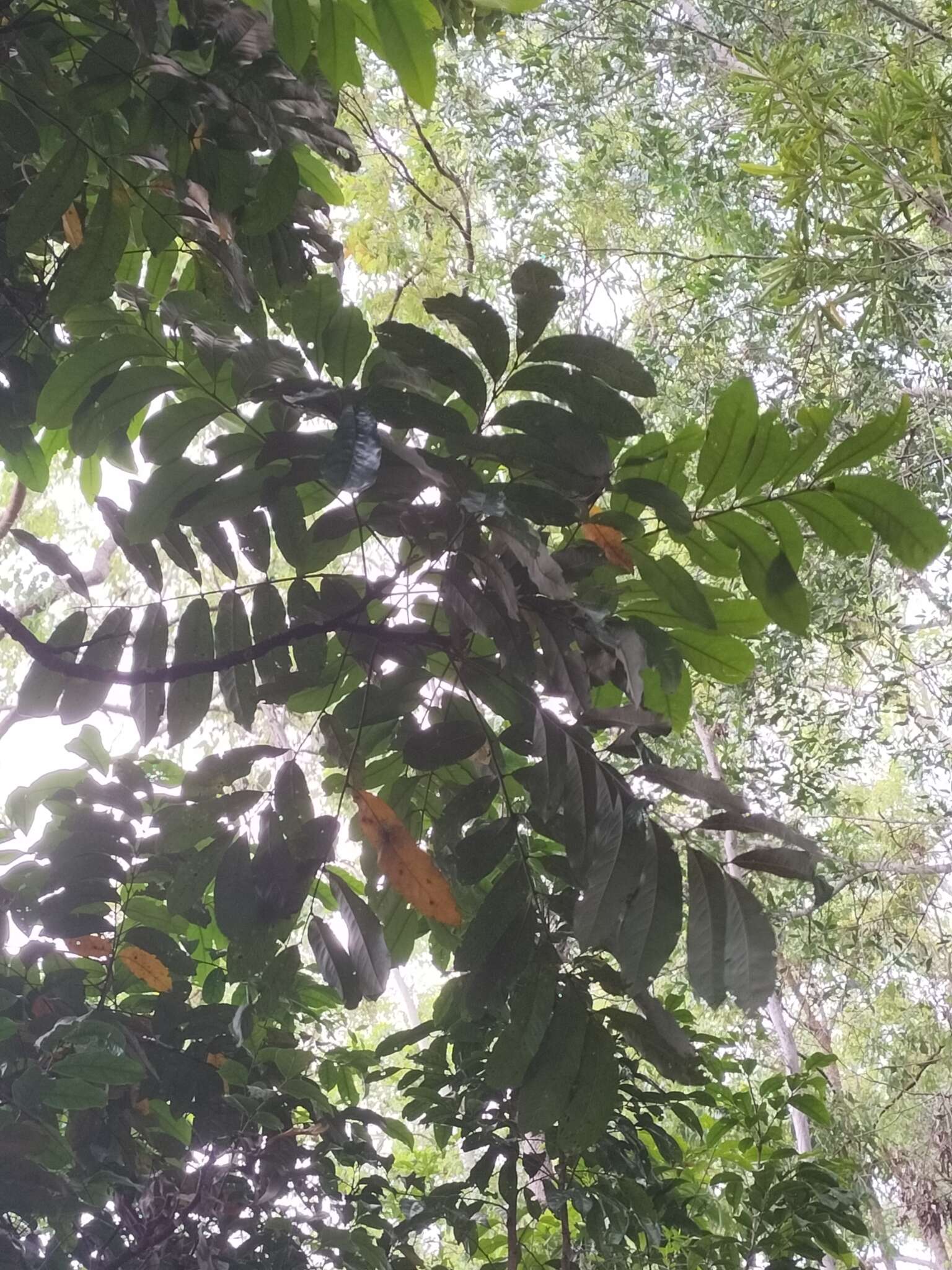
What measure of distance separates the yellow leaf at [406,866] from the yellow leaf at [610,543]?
0.81 ft

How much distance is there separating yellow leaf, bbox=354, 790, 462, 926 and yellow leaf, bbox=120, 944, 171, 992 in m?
0.47

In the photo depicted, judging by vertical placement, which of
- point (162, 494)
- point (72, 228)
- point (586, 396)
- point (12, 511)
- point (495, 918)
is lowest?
point (495, 918)

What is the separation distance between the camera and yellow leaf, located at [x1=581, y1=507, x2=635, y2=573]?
752mm

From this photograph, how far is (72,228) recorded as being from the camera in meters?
0.98

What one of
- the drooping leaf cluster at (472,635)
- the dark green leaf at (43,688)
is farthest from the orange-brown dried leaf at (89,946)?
the dark green leaf at (43,688)

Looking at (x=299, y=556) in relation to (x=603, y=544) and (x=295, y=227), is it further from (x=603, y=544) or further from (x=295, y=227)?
(x=295, y=227)

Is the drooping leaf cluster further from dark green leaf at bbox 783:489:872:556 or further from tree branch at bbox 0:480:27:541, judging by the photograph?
tree branch at bbox 0:480:27:541

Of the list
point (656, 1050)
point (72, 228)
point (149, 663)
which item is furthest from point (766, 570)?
point (72, 228)

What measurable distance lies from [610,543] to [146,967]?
68 cm

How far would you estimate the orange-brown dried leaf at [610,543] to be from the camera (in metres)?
0.75

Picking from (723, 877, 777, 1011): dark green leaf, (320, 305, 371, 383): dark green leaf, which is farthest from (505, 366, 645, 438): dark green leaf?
(723, 877, 777, 1011): dark green leaf

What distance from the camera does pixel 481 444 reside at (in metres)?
0.66

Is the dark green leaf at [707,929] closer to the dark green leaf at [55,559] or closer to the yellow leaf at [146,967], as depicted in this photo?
the dark green leaf at [55,559]

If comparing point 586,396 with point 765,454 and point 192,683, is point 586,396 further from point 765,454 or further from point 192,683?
point 192,683
